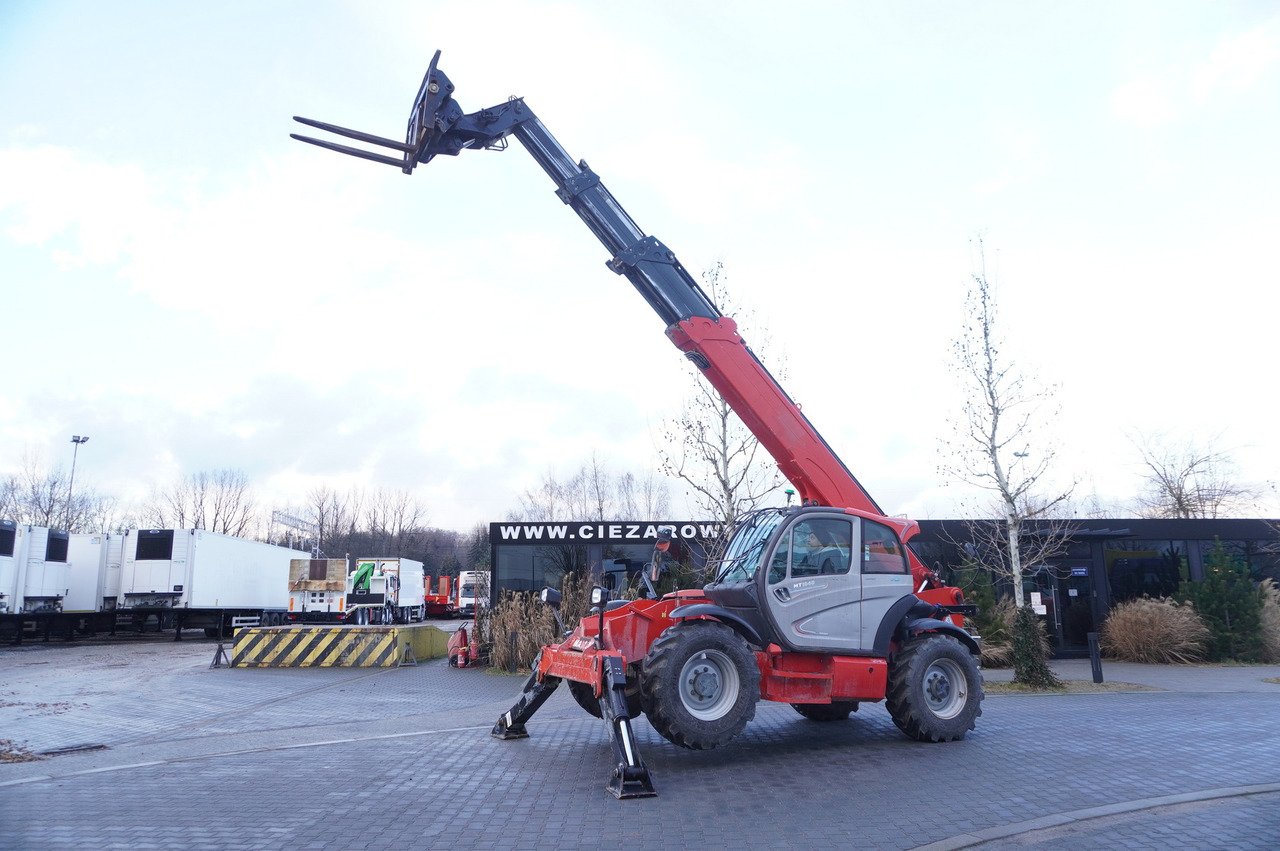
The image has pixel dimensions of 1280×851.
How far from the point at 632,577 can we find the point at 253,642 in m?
8.53

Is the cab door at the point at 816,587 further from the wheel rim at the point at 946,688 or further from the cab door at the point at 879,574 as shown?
the wheel rim at the point at 946,688

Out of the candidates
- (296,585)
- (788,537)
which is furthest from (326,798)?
(296,585)

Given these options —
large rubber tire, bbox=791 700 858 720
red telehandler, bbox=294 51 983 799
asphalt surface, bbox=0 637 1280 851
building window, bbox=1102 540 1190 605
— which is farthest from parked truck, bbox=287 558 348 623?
large rubber tire, bbox=791 700 858 720

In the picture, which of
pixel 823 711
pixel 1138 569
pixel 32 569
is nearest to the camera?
pixel 823 711

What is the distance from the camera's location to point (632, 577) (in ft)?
65.0

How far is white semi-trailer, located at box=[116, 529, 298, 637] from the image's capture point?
28.3 m

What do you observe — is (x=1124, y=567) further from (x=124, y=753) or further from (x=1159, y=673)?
(x=124, y=753)

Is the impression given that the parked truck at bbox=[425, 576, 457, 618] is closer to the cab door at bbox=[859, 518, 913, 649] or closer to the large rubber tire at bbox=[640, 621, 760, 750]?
the cab door at bbox=[859, 518, 913, 649]

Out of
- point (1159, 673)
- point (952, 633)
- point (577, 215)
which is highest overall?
point (577, 215)

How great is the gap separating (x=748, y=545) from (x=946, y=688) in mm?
2652

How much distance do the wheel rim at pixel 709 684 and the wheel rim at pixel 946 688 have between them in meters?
2.46

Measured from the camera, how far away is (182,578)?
28.3 metres

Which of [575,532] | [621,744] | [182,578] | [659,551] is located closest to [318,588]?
[182,578]

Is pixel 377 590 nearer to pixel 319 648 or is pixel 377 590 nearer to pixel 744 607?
pixel 319 648
